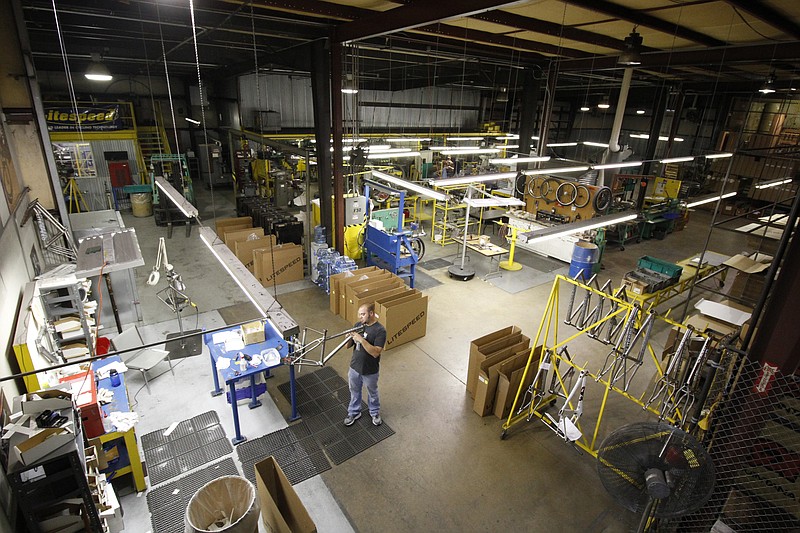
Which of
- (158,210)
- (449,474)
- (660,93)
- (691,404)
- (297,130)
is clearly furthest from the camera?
(297,130)

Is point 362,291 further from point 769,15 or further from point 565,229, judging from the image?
point 769,15

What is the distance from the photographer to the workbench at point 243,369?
4.76 m

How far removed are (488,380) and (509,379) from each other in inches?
10.7

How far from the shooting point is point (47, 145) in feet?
24.2

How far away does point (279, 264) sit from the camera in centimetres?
905

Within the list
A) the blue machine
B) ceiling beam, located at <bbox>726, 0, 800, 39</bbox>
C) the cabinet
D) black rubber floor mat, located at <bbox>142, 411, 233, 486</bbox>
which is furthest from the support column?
the cabinet

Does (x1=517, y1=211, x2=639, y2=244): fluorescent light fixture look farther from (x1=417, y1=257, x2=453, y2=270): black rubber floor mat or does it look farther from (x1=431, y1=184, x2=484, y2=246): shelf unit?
(x1=431, y1=184, x2=484, y2=246): shelf unit

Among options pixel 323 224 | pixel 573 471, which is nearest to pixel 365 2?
pixel 323 224

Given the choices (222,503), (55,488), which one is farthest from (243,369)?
(55,488)

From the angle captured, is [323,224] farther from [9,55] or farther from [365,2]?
[9,55]

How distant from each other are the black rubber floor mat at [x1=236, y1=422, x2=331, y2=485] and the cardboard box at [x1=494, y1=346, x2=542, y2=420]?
7.79ft

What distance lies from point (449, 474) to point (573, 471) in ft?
4.92

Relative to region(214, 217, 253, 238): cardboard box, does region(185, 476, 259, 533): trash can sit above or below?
below

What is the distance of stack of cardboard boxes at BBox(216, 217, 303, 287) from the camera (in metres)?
8.95
